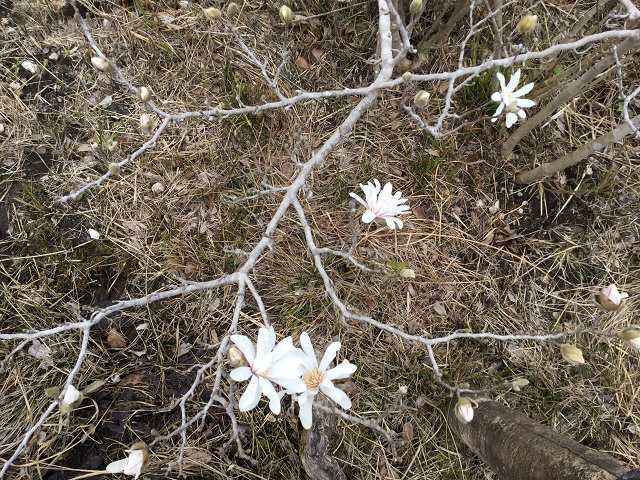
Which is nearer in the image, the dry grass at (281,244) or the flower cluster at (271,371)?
the flower cluster at (271,371)

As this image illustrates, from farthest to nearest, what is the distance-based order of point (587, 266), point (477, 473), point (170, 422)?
point (587, 266) < point (477, 473) < point (170, 422)

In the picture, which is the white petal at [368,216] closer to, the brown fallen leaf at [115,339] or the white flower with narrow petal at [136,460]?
the white flower with narrow petal at [136,460]

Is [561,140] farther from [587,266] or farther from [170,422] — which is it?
[170,422]

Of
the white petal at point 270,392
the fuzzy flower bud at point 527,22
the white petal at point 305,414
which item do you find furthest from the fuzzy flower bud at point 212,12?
the white petal at point 305,414

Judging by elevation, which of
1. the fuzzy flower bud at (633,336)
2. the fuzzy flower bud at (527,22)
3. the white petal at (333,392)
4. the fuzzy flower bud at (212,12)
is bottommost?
the white petal at (333,392)

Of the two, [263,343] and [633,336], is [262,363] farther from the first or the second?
[633,336]

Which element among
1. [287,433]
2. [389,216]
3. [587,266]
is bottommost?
[287,433]

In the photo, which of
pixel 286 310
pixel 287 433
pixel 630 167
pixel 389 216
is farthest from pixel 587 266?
pixel 287 433
